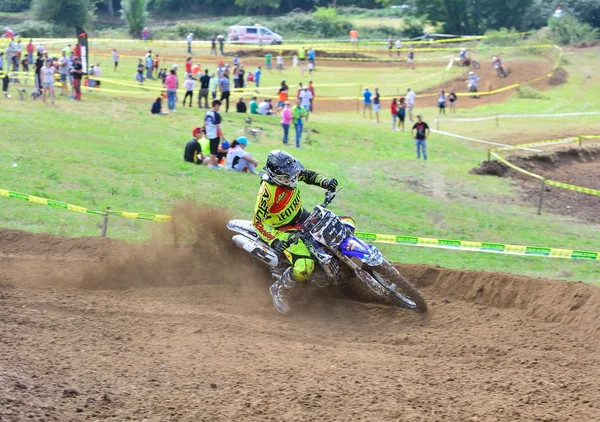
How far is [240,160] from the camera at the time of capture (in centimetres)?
2253

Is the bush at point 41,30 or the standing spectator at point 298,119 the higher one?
the bush at point 41,30

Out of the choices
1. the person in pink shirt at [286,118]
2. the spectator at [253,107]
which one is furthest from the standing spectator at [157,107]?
the spectator at [253,107]

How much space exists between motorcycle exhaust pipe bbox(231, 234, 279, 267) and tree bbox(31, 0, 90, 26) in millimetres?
72940

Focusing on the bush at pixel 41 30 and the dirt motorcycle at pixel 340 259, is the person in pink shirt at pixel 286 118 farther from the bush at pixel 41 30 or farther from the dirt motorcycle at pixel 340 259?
the bush at pixel 41 30

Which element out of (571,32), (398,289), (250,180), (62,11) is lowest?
(250,180)

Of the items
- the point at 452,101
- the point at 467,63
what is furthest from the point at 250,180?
the point at 467,63

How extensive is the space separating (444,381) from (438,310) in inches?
115

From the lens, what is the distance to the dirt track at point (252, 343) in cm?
711

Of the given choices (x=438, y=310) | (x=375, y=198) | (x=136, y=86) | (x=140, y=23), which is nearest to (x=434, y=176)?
(x=375, y=198)

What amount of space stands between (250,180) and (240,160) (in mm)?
1243

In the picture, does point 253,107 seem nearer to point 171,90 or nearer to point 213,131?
point 171,90

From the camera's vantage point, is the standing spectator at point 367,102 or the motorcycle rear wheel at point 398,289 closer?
the motorcycle rear wheel at point 398,289

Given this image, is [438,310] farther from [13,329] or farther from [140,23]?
[140,23]

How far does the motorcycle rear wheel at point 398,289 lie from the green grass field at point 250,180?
4451 mm
